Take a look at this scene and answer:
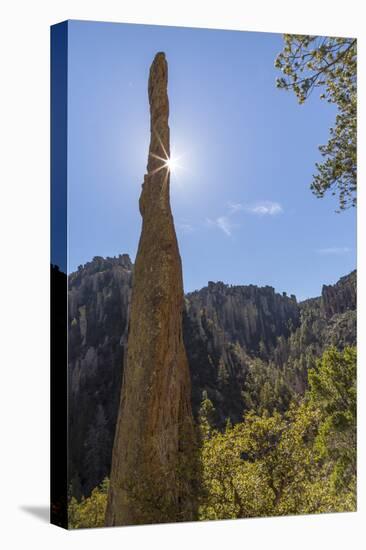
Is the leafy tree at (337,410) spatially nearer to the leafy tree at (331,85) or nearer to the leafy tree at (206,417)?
the leafy tree at (206,417)

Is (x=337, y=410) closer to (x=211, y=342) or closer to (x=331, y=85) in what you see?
(x=211, y=342)

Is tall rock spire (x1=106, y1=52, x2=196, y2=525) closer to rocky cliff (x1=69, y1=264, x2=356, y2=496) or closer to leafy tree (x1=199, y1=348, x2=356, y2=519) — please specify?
rocky cliff (x1=69, y1=264, x2=356, y2=496)

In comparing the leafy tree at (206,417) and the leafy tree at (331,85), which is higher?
the leafy tree at (331,85)

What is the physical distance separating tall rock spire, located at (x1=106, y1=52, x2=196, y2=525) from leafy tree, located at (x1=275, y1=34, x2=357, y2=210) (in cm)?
176

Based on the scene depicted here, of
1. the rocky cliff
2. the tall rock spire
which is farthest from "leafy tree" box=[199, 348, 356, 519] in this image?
the tall rock spire

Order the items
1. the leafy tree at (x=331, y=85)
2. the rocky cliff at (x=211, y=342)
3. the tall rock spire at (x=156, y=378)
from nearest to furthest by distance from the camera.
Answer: the rocky cliff at (x=211, y=342) → the tall rock spire at (x=156, y=378) → the leafy tree at (x=331, y=85)

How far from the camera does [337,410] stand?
41.3 feet

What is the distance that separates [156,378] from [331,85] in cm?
430

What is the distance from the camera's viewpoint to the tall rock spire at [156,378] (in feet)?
36.1

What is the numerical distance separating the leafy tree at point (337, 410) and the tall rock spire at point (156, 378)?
1.78 metres

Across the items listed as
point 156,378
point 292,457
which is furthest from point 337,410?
point 156,378

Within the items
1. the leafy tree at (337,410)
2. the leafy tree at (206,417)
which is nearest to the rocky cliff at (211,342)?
the leafy tree at (206,417)

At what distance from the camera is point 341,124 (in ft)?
40.7

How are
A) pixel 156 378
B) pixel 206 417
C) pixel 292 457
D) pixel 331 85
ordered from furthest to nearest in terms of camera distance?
1. pixel 331 85
2. pixel 292 457
3. pixel 206 417
4. pixel 156 378
